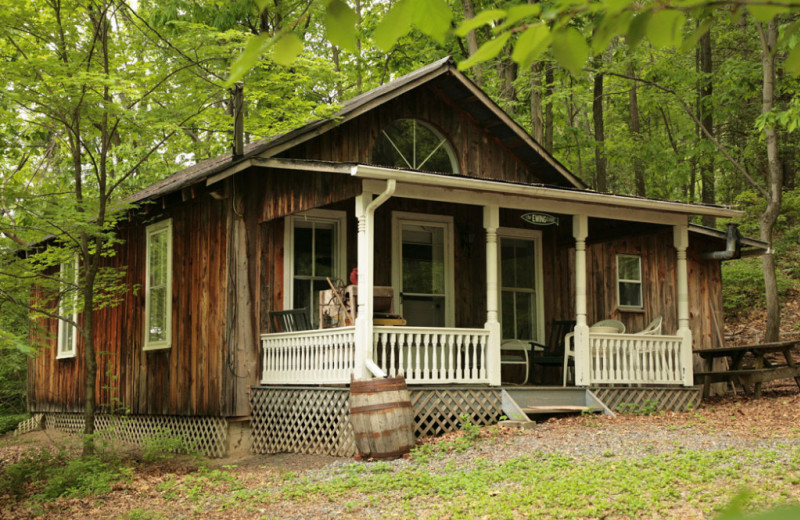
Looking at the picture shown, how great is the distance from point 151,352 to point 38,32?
530 centimetres

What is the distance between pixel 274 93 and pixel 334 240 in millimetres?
3749

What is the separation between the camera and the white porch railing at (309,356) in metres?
10.6

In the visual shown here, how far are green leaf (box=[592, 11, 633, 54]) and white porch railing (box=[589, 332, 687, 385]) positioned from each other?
10.2m

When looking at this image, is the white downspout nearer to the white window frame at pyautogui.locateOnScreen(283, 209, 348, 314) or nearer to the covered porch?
the covered porch

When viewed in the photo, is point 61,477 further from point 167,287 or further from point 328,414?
point 167,287

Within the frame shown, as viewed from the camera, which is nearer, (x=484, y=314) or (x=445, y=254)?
(x=445, y=254)

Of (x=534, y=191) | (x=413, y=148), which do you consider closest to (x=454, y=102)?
(x=413, y=148)

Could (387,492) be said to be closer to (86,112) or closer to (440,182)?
(440,182)

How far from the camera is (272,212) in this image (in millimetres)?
11891

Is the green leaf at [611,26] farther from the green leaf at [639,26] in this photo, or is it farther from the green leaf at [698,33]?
the green leaf at [698,33]

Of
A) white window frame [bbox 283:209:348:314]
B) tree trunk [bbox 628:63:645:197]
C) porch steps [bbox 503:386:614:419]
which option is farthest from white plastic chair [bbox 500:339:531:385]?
tree trunk [bbox 628:63:645:197]

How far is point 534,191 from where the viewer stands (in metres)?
11.2

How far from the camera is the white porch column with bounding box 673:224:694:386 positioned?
42.0ft

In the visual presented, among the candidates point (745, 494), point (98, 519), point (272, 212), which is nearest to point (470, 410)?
point (272, 212)
